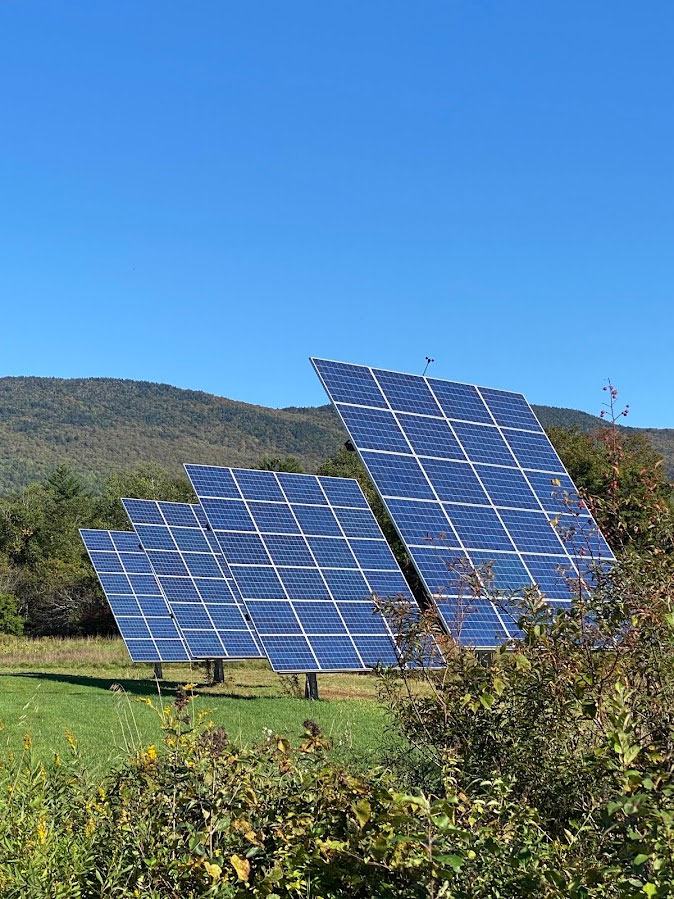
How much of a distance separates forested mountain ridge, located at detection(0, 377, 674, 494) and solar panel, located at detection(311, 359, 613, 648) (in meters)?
113

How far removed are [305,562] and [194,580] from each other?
27.9ft

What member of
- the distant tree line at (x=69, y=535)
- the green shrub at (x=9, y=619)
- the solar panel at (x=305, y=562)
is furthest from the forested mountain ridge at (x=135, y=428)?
the solar panel at (x=305, y=562)

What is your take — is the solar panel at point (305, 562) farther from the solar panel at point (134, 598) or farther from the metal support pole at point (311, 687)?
the solar panel at point (134, 598)

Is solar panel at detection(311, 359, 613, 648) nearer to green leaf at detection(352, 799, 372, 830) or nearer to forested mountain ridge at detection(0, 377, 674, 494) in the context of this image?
green leaf at detection(352, 799, 372, 830)

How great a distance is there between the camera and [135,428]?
559ft

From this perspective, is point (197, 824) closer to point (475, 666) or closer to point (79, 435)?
point (475, 666)

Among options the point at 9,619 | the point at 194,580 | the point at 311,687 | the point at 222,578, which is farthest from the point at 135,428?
the point at 311,687

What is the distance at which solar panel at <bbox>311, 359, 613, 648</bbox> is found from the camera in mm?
14281

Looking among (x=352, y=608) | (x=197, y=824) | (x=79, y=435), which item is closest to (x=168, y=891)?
(x=197, y=824)

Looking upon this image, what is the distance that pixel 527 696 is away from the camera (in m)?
6.34

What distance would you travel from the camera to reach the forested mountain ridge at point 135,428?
148000 millimetres

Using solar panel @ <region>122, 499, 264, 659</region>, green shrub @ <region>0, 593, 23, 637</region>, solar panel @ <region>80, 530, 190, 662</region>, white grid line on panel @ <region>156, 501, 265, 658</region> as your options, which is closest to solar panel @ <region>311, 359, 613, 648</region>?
solar panel @ <region>122, 499, 264, 659</region>

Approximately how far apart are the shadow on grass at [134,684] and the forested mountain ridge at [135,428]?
10404 centimetres

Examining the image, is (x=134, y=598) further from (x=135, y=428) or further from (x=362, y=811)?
(x=135, y=428)
